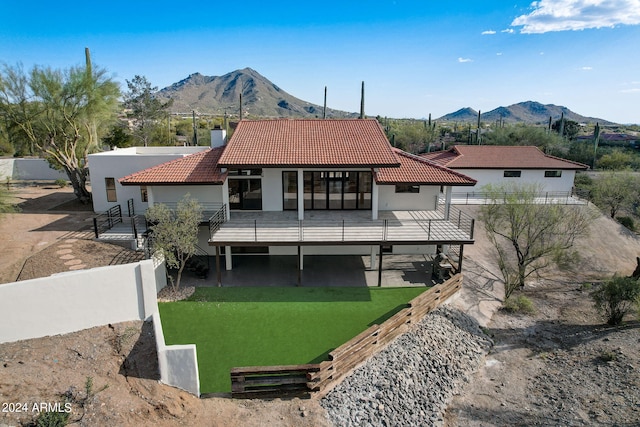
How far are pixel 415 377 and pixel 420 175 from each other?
9460mm

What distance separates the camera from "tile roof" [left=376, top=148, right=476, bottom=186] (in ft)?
55.9

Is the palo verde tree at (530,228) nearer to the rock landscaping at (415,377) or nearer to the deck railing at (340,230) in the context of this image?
the deck railing at (340,230)

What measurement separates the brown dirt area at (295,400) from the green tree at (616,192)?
41.0 ft

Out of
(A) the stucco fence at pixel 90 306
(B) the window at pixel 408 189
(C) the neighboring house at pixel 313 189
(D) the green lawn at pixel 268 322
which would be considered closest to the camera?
(A) the stucco fence at pixel 90 306

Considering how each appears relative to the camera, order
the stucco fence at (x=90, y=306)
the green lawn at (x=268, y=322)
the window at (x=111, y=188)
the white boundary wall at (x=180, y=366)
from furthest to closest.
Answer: the window at (x=111, y=188), the green lawn at (x=268, y=322), the stucco fence at (x=90, y=306), the white boundary wall at (x=180, y=366)

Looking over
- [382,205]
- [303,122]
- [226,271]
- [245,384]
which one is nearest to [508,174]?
[382,205]

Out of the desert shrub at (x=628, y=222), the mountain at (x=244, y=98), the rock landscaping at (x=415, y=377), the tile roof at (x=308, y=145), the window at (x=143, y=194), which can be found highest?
the mountain at (x=244, y=98)

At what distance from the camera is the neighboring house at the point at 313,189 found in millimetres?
16062

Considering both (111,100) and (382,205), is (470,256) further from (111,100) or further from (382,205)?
(111,100)

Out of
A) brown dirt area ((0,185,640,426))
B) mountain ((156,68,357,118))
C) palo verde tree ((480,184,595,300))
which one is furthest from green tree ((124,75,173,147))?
mountain ((156,68,357,118))

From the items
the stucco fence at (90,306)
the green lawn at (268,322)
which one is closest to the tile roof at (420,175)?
the green lawn at (268,322)

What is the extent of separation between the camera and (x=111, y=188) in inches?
842

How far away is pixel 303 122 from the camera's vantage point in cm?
2042

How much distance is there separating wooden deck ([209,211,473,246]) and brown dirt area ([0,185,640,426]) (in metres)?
3.49
